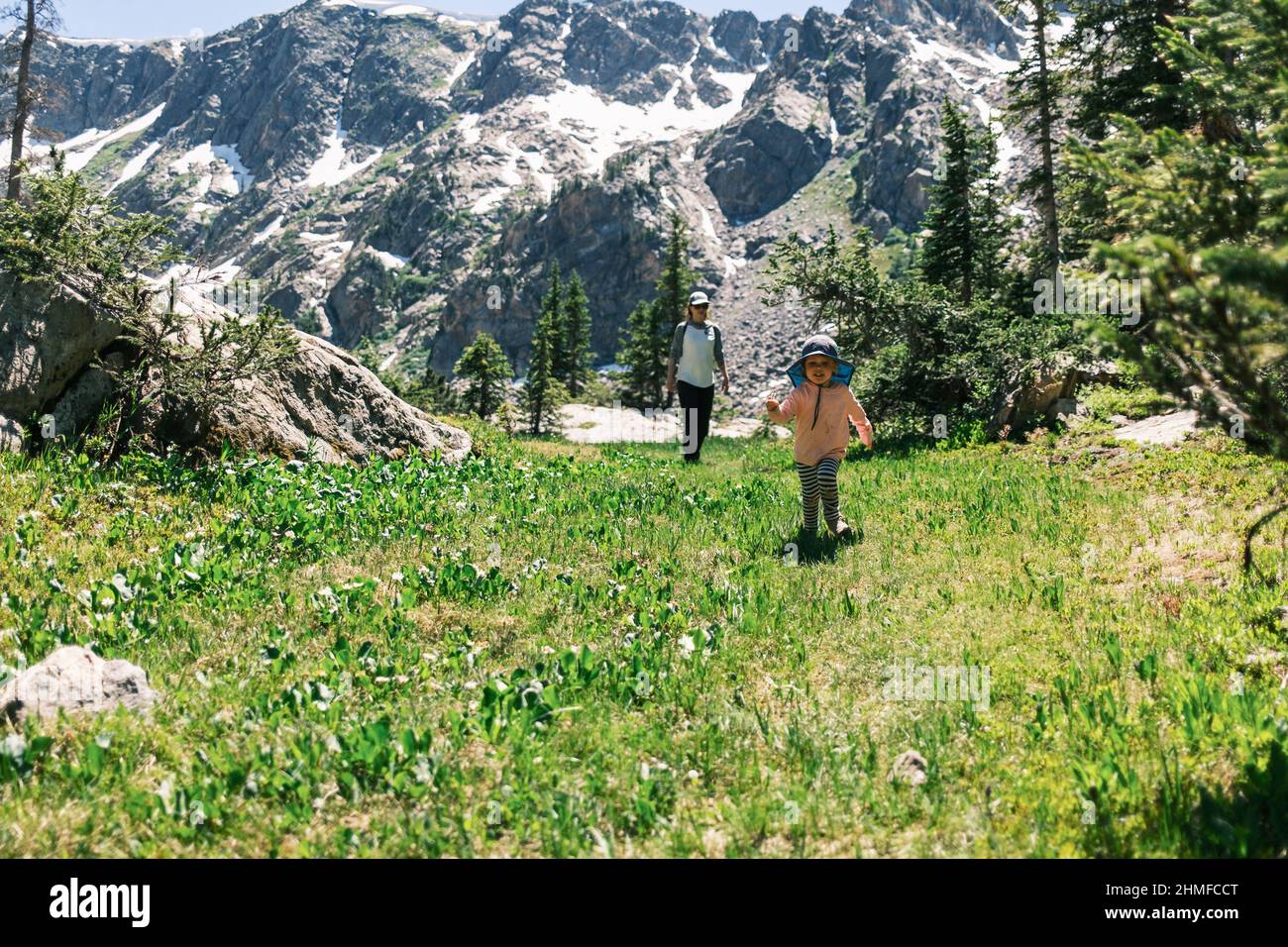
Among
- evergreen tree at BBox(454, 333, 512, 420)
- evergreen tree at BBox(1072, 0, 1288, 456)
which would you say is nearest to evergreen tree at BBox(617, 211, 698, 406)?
evergreen tree at BBox(454, 333, 512, 420)

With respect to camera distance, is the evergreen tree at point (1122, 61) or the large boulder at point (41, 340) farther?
the evergreen tree at point (1122, 61)

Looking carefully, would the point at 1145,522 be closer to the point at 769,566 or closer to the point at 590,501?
the point at 769,566

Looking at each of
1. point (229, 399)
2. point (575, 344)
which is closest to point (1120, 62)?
point (229, 399)

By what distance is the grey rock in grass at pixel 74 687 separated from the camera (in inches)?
159

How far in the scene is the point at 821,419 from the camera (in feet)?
27.6

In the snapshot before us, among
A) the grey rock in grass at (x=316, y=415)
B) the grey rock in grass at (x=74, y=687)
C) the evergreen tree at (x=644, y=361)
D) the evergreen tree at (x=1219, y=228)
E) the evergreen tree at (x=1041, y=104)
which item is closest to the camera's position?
the evergreen tree at (x=1219, y=228)

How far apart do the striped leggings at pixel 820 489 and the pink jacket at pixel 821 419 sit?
0.09 meters

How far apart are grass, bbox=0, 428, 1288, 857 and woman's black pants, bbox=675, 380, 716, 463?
209 inches

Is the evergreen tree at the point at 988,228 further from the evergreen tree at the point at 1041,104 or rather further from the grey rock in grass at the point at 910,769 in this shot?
the grey rock in grass at the point at 910,769

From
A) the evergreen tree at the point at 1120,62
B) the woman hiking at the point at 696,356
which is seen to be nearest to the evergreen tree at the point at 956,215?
the evergreen tree at the point at 1120,62

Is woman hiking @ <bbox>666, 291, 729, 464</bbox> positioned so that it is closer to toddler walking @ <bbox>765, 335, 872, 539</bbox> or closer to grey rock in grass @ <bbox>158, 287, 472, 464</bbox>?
grey rock in grass @ <bbox>158, 287, 472, 464</bbox>

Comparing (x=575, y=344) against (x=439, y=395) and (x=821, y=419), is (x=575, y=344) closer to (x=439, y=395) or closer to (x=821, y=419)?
(x=439, y=395)

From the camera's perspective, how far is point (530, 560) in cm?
747

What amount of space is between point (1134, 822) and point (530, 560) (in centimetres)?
531
